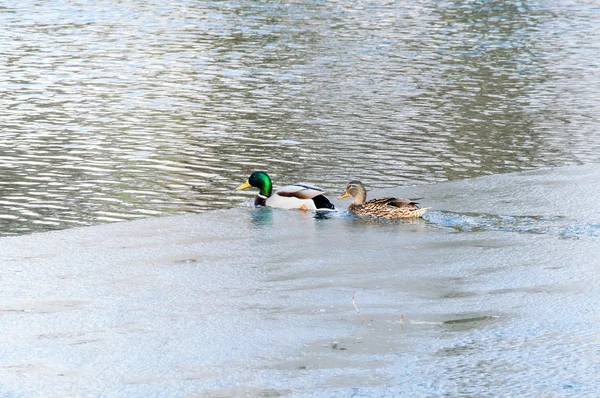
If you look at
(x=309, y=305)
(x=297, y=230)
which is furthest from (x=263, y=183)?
(x=309, y=305)

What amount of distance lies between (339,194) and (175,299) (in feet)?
13.3

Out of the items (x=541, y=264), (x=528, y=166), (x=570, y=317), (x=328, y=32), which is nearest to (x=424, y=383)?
(x=570, y=317)

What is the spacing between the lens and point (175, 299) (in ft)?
24.0

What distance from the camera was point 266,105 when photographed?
16984mm

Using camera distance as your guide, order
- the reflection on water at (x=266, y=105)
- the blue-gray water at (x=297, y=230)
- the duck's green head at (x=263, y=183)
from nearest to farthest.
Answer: the blue-gray water at (x=297, y=230), the duck's green head at (x=263, y=183), the reflection on water at (x=266, y=105)

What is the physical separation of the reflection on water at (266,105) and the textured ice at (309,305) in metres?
1.24

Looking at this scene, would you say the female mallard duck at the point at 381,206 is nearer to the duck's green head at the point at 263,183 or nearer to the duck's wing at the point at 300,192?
the duck's wing at the point at 300,192

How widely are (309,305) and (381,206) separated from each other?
2871 mm

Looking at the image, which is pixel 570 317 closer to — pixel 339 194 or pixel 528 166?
pixel 339 194

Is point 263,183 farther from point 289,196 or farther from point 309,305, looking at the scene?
point 309,305

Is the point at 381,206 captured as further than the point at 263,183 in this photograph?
No

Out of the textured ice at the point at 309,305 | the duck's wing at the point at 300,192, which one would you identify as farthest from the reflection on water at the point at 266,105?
the textured ice at the point at 309,305

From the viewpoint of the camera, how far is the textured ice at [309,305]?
581cm

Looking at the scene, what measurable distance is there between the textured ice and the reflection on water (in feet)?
4.07
